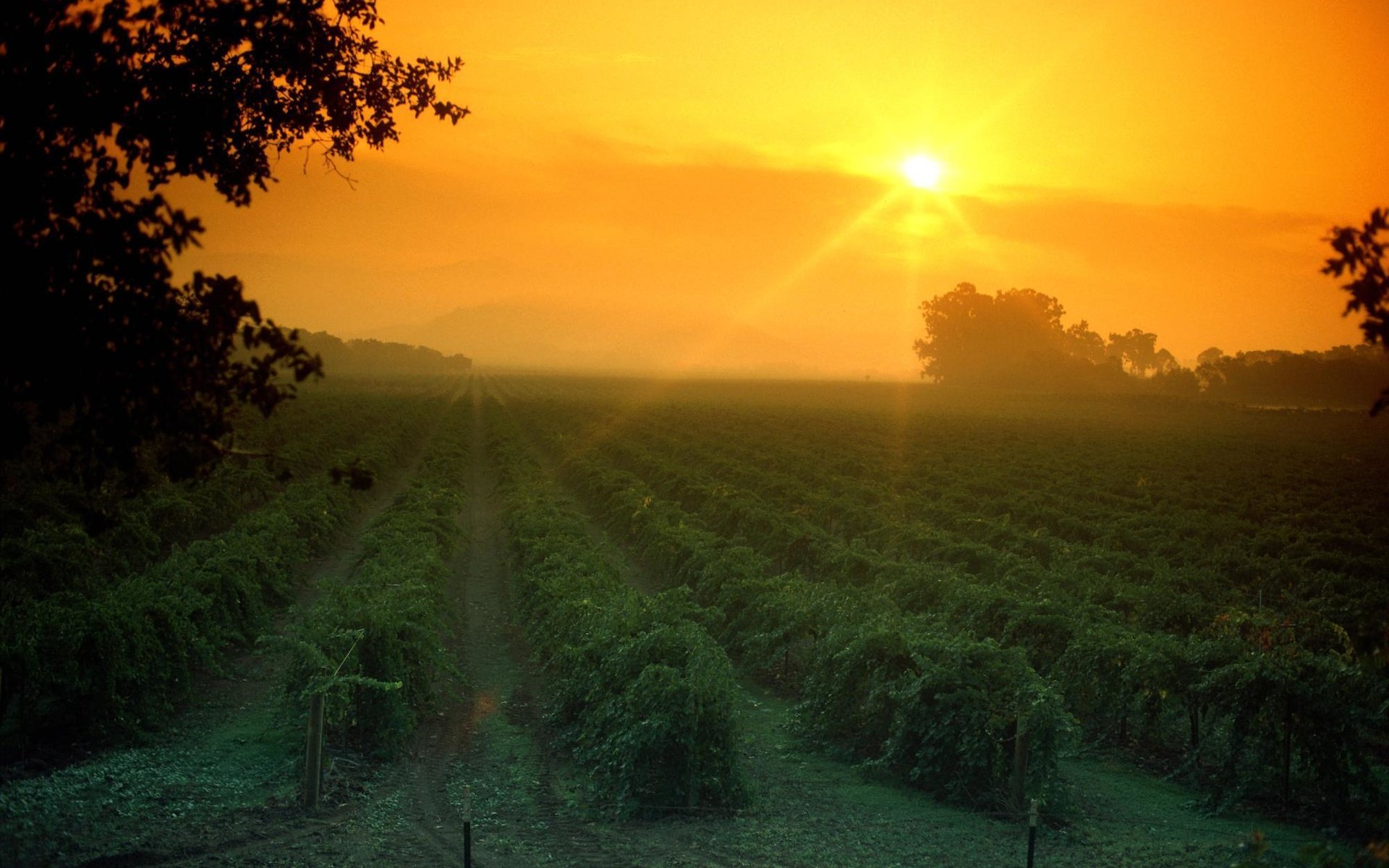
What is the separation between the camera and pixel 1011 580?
1566cm

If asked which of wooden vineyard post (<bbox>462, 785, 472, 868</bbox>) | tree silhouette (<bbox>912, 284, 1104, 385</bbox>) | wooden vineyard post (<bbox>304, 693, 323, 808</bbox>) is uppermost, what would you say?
tree silhouette (<bbox>912, 284, 1104, 385</bbox>)

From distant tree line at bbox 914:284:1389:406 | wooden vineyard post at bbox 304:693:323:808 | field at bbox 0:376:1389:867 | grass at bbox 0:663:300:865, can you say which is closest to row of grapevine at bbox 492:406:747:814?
field at bbox 0:376:1389:867

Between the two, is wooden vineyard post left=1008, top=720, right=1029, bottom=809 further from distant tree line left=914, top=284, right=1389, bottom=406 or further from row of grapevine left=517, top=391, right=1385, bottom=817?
distant tree line left=914, top=284, right=1389, bottom=406

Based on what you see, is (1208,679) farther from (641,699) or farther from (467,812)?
(467,812)

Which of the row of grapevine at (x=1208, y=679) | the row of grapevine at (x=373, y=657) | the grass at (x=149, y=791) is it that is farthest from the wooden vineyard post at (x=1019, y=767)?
the grass at (x=149, y=791)

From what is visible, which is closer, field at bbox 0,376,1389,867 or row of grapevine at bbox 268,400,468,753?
field at bbox 0,376,1389,867

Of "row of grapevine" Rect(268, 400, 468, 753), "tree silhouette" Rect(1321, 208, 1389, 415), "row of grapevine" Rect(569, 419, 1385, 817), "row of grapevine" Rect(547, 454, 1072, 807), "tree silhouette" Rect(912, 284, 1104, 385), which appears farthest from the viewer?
"tree silhouette" Rect(912, 284, 1104, 385)

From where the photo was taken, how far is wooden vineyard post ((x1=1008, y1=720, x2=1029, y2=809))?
8.79 metres

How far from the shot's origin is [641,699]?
30.4 feet

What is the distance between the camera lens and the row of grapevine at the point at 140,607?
9.69 m

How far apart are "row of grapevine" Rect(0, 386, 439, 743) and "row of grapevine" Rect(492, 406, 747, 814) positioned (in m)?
4.43

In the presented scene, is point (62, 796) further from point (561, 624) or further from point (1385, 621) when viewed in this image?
point (1385, 621)

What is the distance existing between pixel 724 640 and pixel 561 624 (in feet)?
9.78

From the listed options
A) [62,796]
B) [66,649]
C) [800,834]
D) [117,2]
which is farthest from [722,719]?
[117,2]
